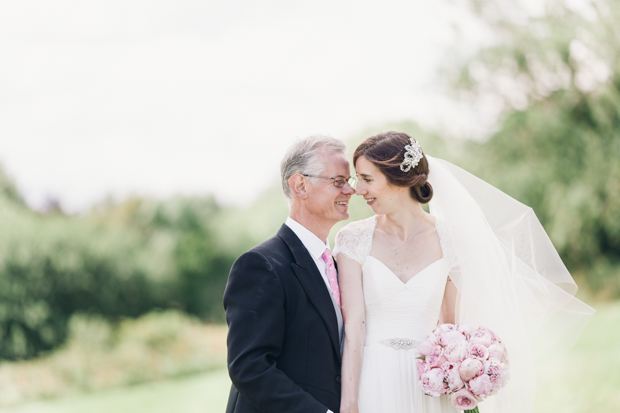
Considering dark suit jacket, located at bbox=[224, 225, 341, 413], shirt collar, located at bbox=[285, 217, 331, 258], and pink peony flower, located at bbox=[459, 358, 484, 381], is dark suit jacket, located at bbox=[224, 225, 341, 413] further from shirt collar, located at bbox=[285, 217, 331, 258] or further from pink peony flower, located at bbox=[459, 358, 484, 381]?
pink peony flower, located at bbox=[459, 358, 484, 381]

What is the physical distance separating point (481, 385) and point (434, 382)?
0.70 feet

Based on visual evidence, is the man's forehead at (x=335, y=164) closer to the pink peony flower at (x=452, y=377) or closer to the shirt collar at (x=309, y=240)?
the shirt collar at (x=309, y=240)

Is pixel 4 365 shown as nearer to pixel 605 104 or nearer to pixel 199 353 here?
pixel 199 353

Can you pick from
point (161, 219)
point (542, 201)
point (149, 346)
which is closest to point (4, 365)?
point (149, 346)

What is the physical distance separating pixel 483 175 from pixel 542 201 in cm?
167

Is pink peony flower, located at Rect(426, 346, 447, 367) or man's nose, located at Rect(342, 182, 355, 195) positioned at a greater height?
man's nose, located at Rect(342, 182, 355, 195)

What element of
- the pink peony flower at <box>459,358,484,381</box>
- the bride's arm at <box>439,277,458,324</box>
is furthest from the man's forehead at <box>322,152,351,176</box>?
the pink peony flower at <box>459,358,484,381</box>

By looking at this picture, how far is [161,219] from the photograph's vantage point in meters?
16.9

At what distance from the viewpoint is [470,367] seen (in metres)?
2.61

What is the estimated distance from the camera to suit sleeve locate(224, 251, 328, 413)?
2.47 m

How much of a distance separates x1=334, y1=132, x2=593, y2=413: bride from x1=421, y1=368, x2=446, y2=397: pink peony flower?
1.08 ft

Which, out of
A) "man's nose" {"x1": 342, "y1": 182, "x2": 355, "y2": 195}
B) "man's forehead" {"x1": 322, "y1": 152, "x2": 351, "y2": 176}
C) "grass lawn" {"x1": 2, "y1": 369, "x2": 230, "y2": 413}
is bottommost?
"grass lawn" {"x1": 2, "y1": 369, "x2": 230, "y2": 413}

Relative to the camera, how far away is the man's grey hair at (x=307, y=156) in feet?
9.70

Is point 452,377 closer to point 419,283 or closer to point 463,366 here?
point 463,366
